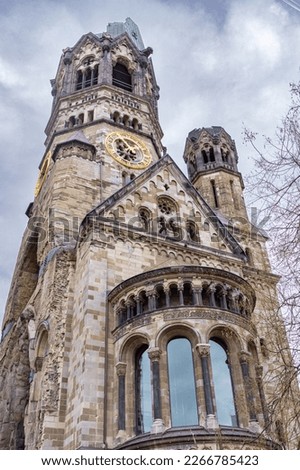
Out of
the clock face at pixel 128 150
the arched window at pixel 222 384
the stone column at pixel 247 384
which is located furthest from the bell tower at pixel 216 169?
the stone column at pixel 247 384

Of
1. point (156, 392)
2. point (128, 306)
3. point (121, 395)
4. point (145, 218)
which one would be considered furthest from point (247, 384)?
point (145, 218)

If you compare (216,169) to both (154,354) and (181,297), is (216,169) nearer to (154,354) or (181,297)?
(181,297)

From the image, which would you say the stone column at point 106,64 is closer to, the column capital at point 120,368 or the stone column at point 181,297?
the stone column at point 181,297

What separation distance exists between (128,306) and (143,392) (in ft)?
10.1

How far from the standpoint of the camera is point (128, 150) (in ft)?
98.0

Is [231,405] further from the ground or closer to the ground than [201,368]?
closer to the ground

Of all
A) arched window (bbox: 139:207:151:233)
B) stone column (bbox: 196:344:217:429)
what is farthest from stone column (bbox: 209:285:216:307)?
arched window (bbox: 139:207:151:233)

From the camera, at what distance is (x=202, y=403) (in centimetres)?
1471

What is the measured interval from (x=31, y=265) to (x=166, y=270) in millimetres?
13100

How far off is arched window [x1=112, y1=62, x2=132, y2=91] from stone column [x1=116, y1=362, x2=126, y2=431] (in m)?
26.5

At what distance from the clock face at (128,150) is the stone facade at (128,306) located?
3.8 inches

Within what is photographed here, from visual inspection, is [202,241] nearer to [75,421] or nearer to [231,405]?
[231,405]
